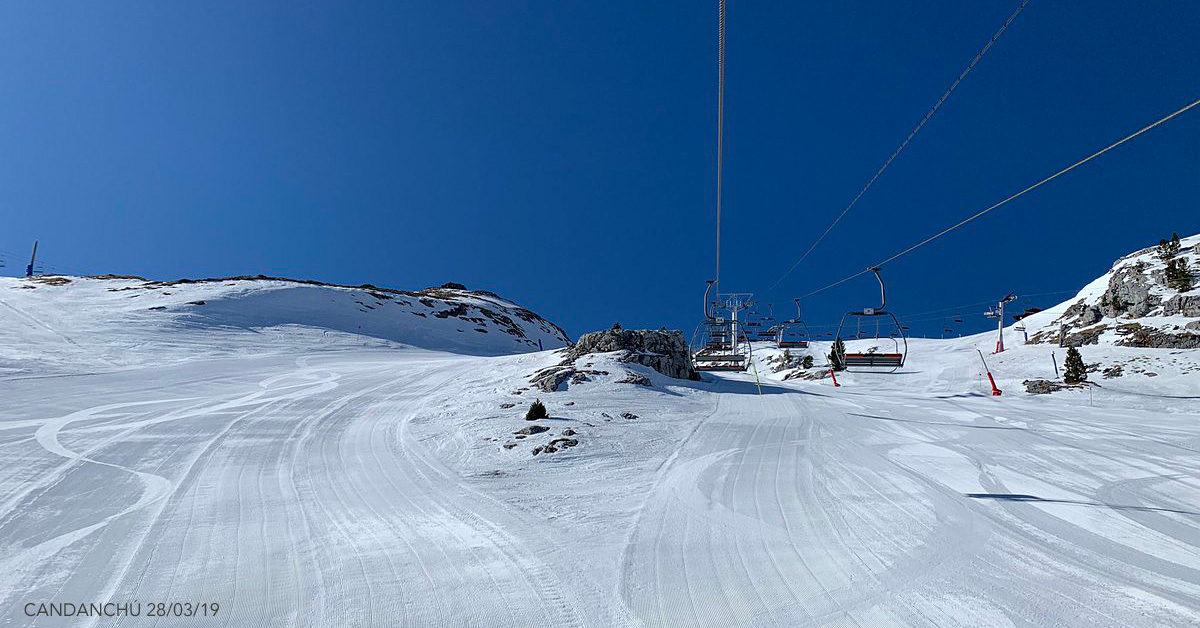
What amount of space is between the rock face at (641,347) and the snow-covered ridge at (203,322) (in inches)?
A: 739

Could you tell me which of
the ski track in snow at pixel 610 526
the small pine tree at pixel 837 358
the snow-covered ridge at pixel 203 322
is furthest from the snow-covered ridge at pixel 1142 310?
the snow-covered ridge at pixel 203 322

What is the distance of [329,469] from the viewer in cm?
780

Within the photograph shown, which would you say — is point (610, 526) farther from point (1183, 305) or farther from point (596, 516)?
point (1183, 305)

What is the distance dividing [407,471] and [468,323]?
5121 centimetres

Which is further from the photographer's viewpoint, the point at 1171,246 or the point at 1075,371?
the point at 1171,246

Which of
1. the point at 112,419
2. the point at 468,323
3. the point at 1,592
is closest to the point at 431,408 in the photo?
the point at 112,419

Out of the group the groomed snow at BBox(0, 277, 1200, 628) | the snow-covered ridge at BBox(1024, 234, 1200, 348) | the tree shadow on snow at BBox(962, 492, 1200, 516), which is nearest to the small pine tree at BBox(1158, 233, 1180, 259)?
the snow-covered ridge at BBox(1024, 234, 1200, 348)

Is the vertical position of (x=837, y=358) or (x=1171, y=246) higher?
(x=1171, y=246)

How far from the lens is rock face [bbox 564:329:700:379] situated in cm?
1914

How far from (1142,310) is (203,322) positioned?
196ft

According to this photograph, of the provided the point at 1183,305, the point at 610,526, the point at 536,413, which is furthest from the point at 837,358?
the point at 610,526

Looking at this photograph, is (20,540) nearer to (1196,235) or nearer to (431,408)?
(431,408)

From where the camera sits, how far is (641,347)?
1953 cm

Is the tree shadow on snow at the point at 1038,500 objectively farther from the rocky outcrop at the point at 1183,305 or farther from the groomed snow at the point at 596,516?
the rocky outcrop at the point at 1183,305
